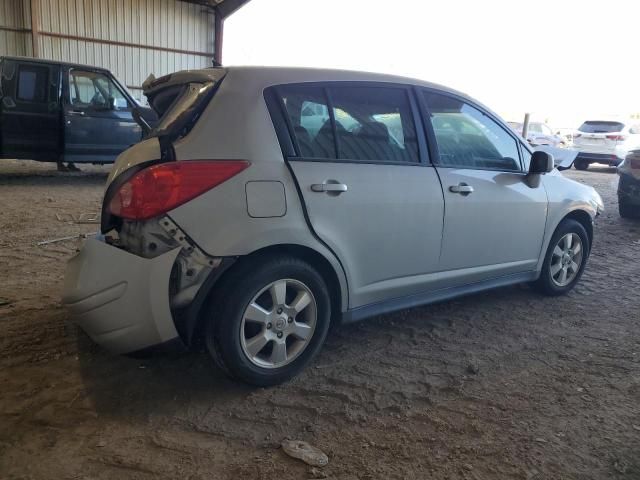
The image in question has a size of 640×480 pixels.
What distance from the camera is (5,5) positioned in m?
15.1

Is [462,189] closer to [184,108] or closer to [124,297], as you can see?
[184,108]

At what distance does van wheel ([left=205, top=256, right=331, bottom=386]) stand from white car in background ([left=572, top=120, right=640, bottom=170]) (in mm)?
14647

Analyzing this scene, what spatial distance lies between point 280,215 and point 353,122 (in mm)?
789

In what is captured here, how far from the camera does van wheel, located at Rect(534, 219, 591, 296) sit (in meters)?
4.23

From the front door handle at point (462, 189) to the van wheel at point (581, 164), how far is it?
1419 centimetres

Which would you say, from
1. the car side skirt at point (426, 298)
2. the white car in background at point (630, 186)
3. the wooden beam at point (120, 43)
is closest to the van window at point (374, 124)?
the car side skirt at point (426, 298)

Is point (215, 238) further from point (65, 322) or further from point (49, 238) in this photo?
Result: point (49, 238)

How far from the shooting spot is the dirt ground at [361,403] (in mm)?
2182

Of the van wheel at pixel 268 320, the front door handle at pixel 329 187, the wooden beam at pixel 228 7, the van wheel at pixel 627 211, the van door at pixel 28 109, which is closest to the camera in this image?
the van wheel at pixel 268 320

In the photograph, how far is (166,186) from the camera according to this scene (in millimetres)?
2387

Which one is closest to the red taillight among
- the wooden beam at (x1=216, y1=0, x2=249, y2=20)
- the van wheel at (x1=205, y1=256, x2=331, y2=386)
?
the van wheel at (x1=205, y1=256, x2=331, y2=386)

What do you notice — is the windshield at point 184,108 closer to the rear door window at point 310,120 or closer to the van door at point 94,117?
the rear door window at point 310,120

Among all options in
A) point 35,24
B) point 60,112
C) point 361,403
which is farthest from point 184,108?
point 35,24

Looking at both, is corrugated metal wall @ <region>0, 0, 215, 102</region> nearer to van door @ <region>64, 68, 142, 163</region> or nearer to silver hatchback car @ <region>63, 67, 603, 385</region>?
van door @ <region>64, 68, 142, 163</region>
